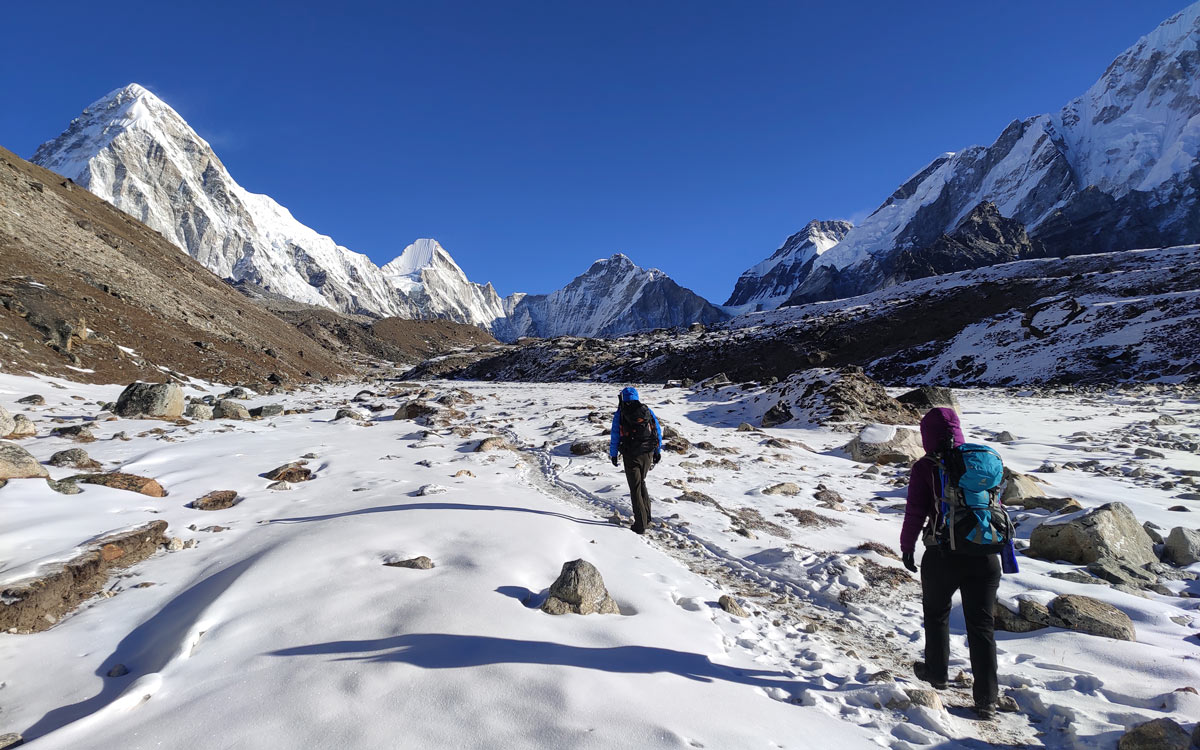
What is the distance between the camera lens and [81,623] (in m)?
4.37

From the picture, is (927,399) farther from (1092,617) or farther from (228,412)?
(228,412)

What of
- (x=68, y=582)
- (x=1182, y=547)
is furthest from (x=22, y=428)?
(x=1182, y=547)

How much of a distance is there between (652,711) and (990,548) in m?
2.77

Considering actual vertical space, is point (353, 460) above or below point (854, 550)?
above

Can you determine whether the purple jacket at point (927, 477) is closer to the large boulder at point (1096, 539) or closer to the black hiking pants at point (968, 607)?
the black hiking pants at point (968, 607)

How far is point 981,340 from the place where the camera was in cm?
4100

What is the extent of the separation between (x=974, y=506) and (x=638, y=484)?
15.0 feet

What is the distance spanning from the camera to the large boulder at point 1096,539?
21.6ft

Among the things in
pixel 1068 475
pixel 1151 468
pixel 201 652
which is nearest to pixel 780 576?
pixel 201 652

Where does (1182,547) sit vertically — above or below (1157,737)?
below

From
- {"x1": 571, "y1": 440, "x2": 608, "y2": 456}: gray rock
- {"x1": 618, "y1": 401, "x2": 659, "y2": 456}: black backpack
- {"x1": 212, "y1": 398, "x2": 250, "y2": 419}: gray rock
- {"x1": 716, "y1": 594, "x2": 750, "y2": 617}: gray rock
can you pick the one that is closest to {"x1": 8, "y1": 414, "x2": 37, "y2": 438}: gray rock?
{"x1": 212, "y1": 398, "x2": 250, "y2": 419}: gray rock

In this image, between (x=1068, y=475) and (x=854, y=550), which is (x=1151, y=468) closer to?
(x=1068, y=475)

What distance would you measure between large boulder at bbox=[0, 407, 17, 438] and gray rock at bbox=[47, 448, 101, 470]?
261 cm

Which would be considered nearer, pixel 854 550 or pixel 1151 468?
pixel 854 550
